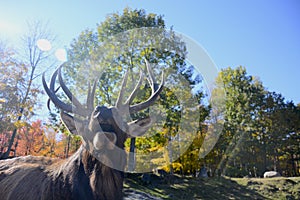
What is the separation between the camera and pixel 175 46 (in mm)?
15758

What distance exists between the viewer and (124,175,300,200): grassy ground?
14.8 meters

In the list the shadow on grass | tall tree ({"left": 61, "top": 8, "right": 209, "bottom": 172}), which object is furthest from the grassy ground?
tall tree ({"left": 61, "top": 8, "right": 209, "bottom": 172})

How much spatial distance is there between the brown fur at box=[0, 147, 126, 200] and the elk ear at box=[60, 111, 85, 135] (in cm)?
36

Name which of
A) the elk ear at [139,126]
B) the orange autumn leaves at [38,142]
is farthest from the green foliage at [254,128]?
the elk ear at [139,126]

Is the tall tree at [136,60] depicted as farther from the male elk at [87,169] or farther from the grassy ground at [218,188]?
the male elk at [87,169]

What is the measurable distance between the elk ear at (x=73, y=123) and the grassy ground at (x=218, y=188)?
10.2m

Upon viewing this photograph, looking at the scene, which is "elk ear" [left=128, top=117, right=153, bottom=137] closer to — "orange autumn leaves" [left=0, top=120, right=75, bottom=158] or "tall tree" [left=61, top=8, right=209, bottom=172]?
"tall tree" [left=61, top=8, right=209, bottom=172]

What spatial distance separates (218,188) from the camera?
54.1 feet

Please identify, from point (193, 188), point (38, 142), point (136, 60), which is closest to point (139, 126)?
point (136, 60)

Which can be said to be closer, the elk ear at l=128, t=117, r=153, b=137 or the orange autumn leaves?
the elk ear at l=128, t=117, r=153, b=137

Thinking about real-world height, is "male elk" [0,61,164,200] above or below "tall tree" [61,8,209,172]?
below

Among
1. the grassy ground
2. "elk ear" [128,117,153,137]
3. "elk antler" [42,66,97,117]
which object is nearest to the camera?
"elk ear" [128,117,153,137]

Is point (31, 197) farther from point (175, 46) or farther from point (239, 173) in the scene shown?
point (239, 173)

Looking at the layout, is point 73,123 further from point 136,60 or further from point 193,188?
point 193,188
